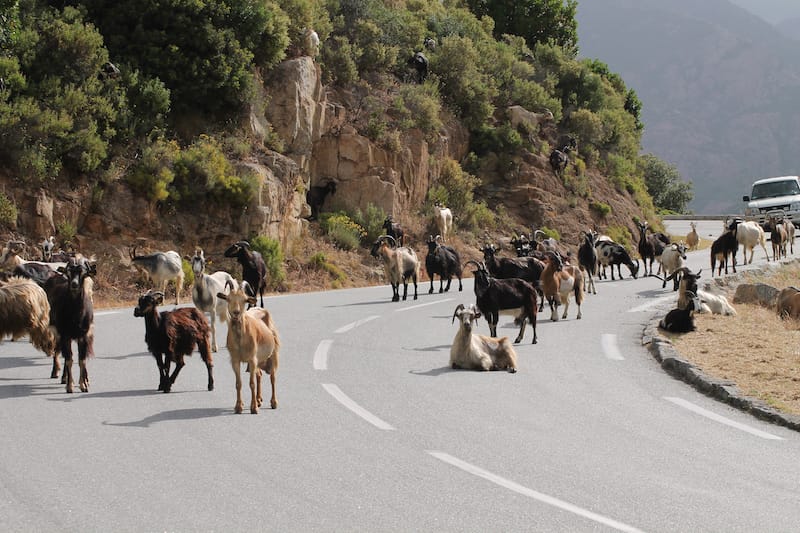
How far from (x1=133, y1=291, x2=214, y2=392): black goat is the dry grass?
256 inches

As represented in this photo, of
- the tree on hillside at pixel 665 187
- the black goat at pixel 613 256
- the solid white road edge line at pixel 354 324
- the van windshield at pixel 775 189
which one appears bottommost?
the solid white road edge line at pixel 354 324

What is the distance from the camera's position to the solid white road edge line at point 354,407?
985 cm

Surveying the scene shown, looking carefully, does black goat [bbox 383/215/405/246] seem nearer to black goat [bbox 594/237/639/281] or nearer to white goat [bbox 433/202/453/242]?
white goat [bbox 433/202/453/242]

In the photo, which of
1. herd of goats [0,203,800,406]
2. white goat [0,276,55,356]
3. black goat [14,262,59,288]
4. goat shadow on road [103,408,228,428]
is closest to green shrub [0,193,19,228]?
herd of goats [0,203,800,406]

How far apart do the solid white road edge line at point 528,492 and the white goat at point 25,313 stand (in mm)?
6346

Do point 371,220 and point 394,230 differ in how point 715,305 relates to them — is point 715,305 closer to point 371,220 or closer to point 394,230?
point 394,230

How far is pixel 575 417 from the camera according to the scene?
34.4 feet

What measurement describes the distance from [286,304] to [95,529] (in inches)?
637

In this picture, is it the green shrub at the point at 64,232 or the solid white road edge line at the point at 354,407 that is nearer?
the solid white road edge line at the point at 354,407

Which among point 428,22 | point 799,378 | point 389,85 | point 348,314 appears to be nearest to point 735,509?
point 799,378

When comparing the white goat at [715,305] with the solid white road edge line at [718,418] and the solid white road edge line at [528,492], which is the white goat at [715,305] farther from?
the solid white road edge line at [528,492]

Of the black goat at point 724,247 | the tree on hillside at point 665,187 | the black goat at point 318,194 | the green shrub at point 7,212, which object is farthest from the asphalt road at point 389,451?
the tree on hillside at point 665,187

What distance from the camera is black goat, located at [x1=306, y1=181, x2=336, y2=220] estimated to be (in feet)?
120

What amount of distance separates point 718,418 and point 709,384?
161cm
